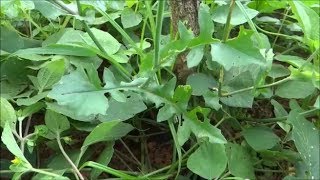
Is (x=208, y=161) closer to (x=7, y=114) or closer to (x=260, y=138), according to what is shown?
(x=260, y=138)

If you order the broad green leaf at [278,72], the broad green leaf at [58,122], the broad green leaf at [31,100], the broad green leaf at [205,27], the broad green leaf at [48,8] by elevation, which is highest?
the broad green leaf at [48,8]

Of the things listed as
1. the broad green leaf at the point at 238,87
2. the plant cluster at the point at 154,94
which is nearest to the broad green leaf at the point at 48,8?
the plant cluster at the point at 154,94

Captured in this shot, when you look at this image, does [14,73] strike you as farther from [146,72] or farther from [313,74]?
[313,74]

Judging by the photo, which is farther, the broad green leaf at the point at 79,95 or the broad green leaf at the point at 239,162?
the broad green leaf at the point at 239,162

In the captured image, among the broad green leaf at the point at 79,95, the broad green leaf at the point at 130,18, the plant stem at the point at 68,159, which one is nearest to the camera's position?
the broad green leaf at the point at 79,95

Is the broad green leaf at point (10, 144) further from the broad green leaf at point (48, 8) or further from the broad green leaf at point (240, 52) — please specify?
the broad green leaf at point (240, 52)

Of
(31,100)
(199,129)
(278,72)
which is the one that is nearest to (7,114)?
(31,100)

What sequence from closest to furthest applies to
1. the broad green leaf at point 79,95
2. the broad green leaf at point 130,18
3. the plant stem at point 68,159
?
the broad green leaf at point 79,95 < the plant stem at point 68,159 < the broad green leaf at point 130,18
